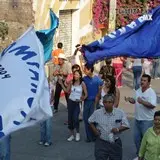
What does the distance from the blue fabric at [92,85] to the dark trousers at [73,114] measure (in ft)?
1.12

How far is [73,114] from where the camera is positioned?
1105cm

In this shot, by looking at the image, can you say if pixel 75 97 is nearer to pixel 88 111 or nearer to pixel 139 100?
pixel 88 111

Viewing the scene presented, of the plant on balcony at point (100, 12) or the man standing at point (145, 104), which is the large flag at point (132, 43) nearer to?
the man standing at point (145, 104)

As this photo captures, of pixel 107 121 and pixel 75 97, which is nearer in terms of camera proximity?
pixel 107 121

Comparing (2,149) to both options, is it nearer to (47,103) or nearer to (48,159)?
(48,159)

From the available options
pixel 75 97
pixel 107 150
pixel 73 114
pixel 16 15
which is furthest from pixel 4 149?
pixel 16 15

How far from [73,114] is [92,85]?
776mm

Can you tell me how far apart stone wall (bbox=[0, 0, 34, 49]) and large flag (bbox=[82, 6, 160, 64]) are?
811cm

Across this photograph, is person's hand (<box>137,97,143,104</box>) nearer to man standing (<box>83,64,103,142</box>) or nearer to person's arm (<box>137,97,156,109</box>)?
person's arm (<box>137,97,156,109</box>)

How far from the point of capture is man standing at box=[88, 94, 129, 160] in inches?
308

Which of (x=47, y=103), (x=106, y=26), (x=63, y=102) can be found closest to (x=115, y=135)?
(x=47, y=103)

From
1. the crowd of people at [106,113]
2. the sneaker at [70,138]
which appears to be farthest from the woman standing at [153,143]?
the sneaker at [70,138]

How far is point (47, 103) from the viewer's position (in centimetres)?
495

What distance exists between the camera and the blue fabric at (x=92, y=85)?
35.1ft
